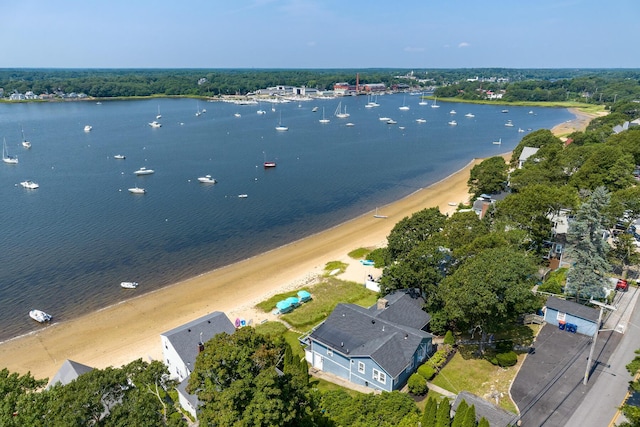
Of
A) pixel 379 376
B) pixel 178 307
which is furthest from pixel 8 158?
pixel 379 376

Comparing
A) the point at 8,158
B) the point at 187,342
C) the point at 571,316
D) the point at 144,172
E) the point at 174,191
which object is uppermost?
the point at 571,316

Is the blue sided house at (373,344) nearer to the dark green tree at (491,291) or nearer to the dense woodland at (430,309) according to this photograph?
the dense woodland at (430,309)

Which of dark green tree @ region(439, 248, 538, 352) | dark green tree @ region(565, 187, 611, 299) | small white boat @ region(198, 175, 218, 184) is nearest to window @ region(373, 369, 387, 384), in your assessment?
dark green tree @ region(439, 248, 538, 352)

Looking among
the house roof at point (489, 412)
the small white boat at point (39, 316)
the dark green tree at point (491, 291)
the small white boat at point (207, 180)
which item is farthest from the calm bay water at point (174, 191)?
the house roof at point (489, 412)

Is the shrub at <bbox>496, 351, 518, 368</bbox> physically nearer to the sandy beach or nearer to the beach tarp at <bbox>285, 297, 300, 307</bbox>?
the beach tarp at <bbox>285, 297, 300, 307</bbox>

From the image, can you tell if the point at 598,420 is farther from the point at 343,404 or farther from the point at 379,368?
the point at 343,404

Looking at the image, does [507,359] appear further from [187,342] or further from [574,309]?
[187,342]

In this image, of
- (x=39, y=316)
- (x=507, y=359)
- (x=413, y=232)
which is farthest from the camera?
(x=39, y=316)
